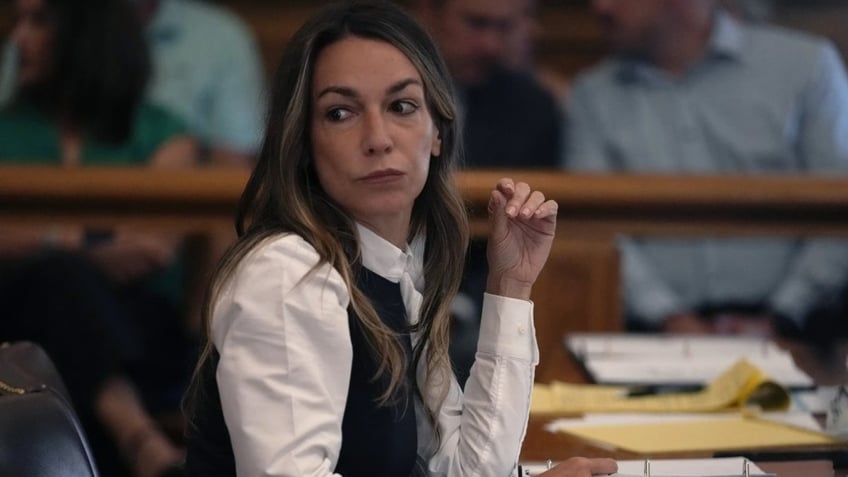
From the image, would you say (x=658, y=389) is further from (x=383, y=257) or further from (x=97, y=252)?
(x=97, y=252)

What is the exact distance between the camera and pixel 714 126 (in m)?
4.06

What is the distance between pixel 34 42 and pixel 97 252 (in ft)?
2.93

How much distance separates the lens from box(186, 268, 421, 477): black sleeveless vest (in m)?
1.48

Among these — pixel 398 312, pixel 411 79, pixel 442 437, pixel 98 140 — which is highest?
pixel 98 140

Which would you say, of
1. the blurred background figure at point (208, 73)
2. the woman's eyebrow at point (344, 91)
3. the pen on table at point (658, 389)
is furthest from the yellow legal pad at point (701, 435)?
the blurred background figure at point (208, 73)

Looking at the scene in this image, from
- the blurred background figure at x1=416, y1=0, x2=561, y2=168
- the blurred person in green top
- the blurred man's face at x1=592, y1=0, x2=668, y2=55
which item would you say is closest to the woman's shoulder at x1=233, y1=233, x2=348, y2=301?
the blurred person in green top

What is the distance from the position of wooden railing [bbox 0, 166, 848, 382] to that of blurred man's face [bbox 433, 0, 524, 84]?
131 cm

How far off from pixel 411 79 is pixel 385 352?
11.5 inches

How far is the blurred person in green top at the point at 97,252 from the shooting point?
10.5 feet

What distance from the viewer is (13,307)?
3.28 metres

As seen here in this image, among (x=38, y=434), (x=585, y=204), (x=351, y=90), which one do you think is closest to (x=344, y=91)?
(x=351, y=90)

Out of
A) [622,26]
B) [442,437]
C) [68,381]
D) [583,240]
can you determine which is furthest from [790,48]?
[442,437]

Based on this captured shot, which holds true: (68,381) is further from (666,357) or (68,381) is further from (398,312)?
(398,312)

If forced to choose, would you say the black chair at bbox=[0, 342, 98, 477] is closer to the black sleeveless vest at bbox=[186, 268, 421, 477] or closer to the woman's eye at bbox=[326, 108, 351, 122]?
the black sleeveless vest at bbox=[186, 268, 421, 477]
